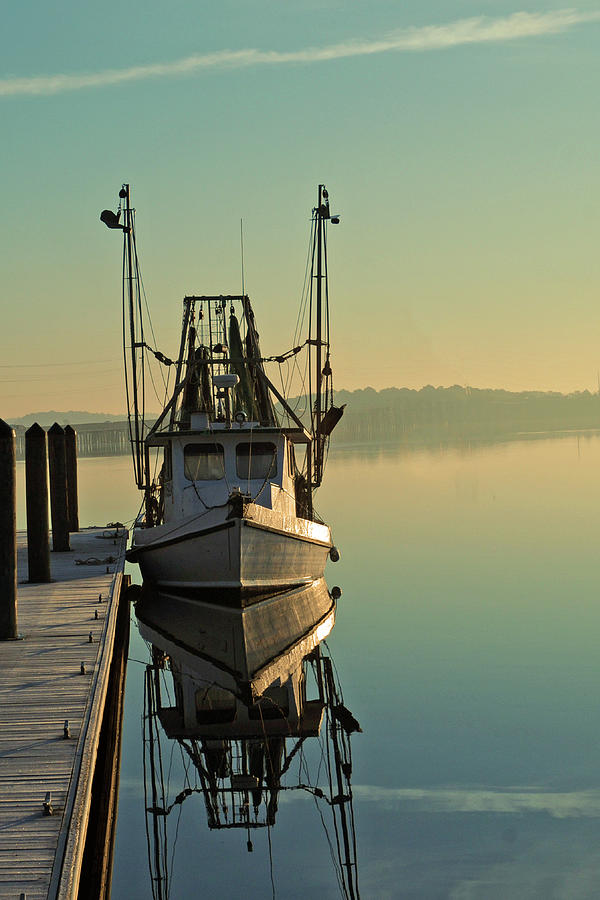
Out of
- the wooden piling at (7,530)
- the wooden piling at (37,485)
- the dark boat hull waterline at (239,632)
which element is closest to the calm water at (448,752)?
the dark boat hull waterline at (239,632)

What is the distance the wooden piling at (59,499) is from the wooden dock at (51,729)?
651 cm

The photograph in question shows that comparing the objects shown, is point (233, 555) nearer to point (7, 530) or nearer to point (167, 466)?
point (167, 466)

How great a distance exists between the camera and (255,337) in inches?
1123

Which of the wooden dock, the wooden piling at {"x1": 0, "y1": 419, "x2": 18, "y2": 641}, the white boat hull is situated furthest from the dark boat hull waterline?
the wooden piling at {"x1": 0, "y1": 419, "x2": 18, "y2": 641}

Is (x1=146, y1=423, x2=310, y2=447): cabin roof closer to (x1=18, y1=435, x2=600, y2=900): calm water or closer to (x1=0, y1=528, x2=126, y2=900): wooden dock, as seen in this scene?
(x1=18, y1=435, x2=600, y2=900): calm water

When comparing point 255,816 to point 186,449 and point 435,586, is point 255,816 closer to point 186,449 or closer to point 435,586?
point 186,449

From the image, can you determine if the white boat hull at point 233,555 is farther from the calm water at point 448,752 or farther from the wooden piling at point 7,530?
the wooden piling at point 7,530

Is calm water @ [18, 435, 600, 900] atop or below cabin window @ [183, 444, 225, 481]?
below

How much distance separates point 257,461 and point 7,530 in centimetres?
1045

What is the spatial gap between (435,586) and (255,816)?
15.4 meters

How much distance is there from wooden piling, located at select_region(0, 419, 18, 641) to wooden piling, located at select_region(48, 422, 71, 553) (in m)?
11.7

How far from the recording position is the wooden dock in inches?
304

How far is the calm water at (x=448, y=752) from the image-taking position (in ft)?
32.8

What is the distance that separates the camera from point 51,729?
35.2 ft
